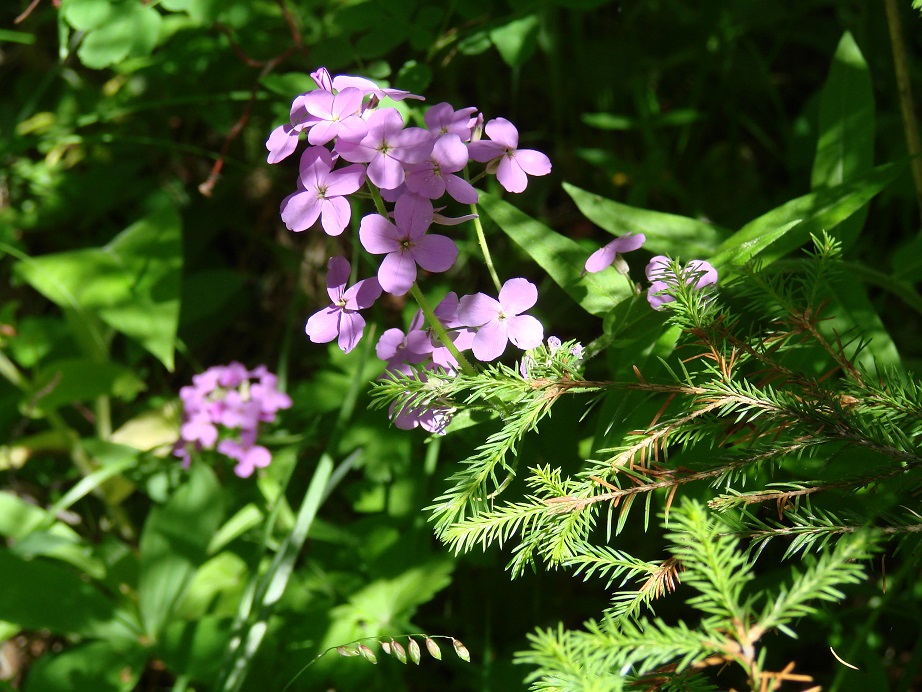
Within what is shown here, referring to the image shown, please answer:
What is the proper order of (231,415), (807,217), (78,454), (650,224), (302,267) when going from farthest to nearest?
(302,267) → (78,454) → (231,415) → (650,224) → (807,217)

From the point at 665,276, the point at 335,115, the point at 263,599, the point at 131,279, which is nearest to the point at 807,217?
the point at 665,276

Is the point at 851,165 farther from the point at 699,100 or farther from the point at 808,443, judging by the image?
the point at 699,100

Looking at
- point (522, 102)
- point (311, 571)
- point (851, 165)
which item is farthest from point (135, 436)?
point (851, 165)

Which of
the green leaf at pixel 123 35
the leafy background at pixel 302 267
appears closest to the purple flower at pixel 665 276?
the leafy background at pixel 302 267

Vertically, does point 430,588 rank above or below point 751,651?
below

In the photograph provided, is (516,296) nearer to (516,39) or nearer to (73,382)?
(516,39)

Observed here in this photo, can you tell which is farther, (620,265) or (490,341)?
(620,265)

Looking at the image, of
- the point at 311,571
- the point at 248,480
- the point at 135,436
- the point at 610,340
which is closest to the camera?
the point at 610,340
